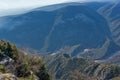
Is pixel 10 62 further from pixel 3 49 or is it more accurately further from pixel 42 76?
pixel 42 76

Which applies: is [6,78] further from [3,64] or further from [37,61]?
[37,61]

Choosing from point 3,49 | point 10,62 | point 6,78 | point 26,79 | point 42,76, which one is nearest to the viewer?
point 6,78

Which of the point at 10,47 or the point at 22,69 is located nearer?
the point at 22,69

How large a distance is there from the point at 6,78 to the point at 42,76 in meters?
51.2

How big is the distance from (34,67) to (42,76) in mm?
4347

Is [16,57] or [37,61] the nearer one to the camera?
[16,57]

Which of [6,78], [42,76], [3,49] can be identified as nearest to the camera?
[6,78]

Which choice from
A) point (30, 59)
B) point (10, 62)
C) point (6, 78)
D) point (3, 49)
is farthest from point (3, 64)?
point (30, 59)

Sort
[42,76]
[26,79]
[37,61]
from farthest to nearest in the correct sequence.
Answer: [37,61] < [42,76] < [26,79]

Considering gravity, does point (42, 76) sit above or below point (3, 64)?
below

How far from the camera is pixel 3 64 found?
89250mm

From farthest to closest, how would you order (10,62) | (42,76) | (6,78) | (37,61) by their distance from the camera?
(37,61) < (42,76) < (10,62) < (6,78)

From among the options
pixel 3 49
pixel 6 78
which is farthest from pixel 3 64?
pixel 6 78

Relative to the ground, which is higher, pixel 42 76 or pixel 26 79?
pixel 26 79
